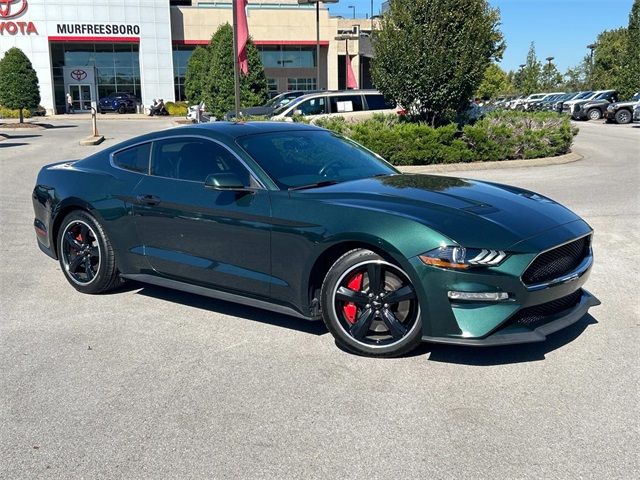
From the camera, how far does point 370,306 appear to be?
4402mm

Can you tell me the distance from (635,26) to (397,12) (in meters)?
34.9

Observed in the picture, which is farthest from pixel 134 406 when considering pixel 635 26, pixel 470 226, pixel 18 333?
pixel 635 26

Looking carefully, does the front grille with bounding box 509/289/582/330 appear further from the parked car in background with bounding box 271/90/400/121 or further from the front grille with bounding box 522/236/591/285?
the parked car in background with bounding box 271/90/400/121

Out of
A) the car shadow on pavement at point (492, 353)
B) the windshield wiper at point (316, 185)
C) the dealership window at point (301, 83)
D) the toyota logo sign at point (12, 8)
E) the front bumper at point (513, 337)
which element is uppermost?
the toyota logo sign at point (12, 8)

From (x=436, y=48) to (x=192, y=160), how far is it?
11.0m

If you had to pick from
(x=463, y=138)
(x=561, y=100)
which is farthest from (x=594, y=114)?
(x=463, y=138)

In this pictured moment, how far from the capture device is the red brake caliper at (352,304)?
4.46 metres

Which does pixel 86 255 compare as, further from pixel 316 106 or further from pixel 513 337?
pixel 316 106

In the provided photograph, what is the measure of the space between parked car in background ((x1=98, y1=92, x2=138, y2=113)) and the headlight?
2208 inches

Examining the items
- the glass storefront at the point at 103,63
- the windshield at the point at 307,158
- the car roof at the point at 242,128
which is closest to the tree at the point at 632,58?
the glass storefront at the point at 103,63

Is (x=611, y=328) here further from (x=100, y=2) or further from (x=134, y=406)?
(x=100, y=2)

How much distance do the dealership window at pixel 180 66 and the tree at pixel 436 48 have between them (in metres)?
48.9

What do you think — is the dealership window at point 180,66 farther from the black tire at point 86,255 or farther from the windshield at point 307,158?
the windshield at point 307,158

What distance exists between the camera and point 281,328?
→ 515 centimetres
